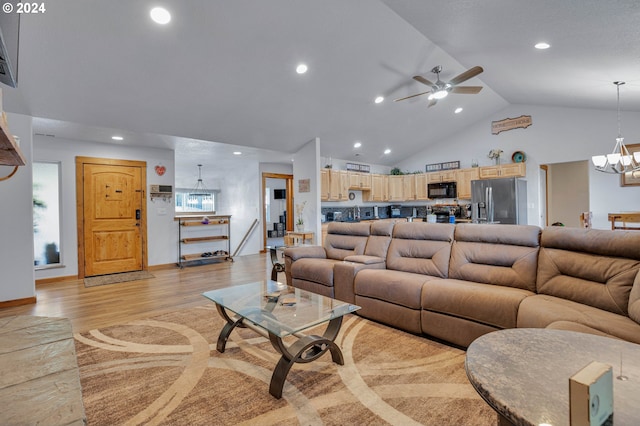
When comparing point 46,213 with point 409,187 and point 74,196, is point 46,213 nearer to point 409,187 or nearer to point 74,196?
point 74,196

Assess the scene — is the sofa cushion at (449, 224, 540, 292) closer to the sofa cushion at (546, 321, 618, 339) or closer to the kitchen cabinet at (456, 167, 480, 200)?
the sofa cushion at (546, 321, 618, 339)

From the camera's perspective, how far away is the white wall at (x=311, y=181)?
6.52m

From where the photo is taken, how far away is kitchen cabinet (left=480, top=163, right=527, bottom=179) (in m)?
6.92

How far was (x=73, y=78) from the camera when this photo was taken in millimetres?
3725

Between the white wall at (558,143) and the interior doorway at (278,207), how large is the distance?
443cm

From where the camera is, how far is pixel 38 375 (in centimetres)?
102

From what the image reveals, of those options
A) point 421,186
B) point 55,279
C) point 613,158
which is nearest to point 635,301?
point 613,158

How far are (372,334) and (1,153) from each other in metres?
2.80

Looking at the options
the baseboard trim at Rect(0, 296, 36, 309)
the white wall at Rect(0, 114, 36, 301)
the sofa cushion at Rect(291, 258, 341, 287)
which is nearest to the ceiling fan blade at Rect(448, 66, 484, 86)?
the sofa cushion at Rect(291, 258, 341, 287)

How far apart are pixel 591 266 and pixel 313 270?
2.57 metres

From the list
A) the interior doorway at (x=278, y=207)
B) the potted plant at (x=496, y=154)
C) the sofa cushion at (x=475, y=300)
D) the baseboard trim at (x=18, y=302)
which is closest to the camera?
the sofa cushion at (x=475, y=300)

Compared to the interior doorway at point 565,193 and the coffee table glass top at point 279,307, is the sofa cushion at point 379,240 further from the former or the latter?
the interior doorway at point 565,193

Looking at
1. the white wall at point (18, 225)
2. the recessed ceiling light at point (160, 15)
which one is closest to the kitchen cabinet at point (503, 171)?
the recessed ceiling light at point (160, 15)

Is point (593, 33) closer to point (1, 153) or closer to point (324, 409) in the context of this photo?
point (324, 409)
